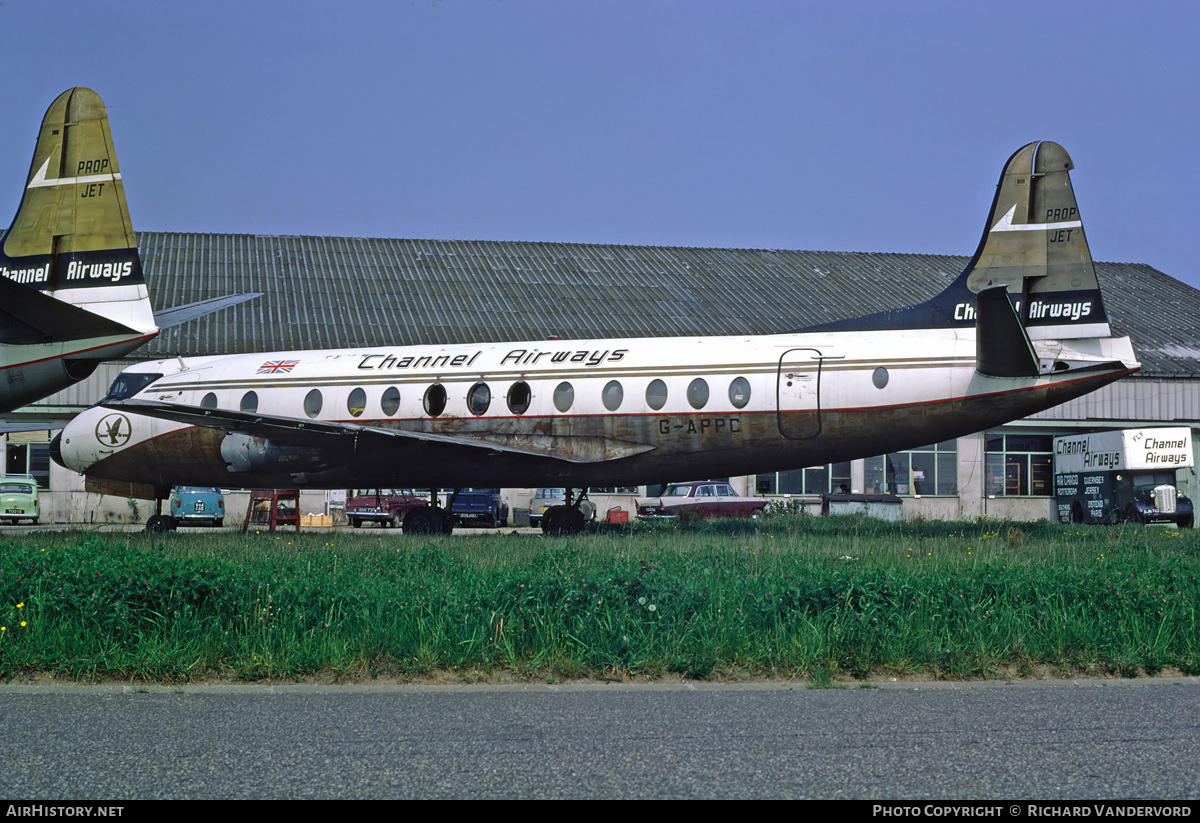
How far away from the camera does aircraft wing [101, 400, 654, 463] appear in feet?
69.8

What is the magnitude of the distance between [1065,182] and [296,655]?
53.0ft

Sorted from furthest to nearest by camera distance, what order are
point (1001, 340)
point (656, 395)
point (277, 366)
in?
point (277, 366) → point (656, 395) → point (1001, 340)

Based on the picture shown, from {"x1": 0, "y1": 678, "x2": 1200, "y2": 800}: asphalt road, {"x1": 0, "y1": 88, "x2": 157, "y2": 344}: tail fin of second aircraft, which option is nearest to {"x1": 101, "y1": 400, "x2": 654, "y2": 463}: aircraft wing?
{"x1": 0, "y1": 88, "x2": 157, "y2": 344}: tail fin of second aircraft

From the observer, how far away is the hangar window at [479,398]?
73.6ft

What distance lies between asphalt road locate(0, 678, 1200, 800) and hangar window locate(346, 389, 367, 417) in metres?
14.8

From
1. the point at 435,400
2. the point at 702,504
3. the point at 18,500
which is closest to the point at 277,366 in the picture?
the point at 435,400

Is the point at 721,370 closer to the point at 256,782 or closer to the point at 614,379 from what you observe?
the point at 614,379

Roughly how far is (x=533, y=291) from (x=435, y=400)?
27.7 metres

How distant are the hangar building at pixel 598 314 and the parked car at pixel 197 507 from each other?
12.0 feet

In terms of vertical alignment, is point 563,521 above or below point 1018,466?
below

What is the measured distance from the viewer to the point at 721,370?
20.6 m

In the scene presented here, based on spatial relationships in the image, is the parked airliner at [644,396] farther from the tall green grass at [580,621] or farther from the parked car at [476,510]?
the parked car at [476,510]

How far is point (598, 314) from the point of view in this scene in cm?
4731

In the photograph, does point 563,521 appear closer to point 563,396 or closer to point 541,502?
point 563,396
